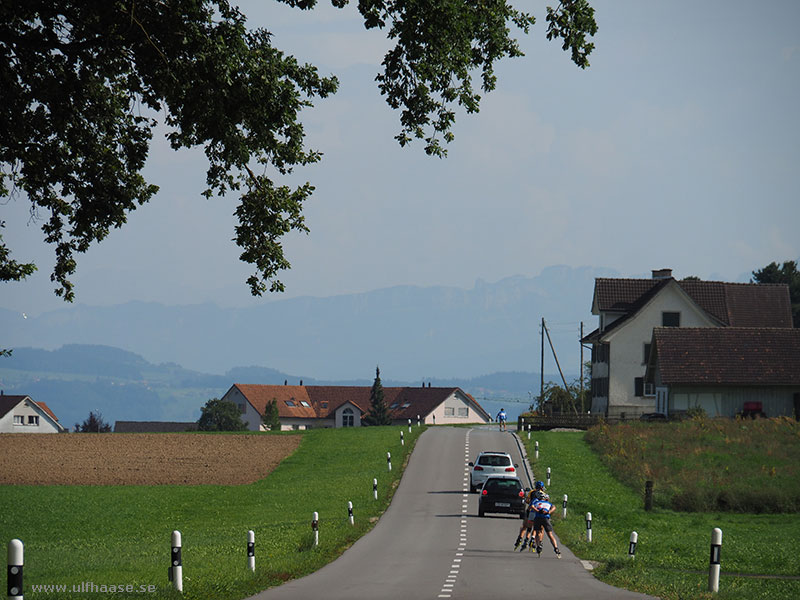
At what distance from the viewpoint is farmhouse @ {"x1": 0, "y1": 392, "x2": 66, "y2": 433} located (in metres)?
154

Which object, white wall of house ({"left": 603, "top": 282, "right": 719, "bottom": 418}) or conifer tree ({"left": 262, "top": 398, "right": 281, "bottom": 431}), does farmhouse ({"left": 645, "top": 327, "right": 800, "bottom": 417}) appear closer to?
white wall of house ({"left": 603, "top": 282, "right": 719, "bottom": 418})

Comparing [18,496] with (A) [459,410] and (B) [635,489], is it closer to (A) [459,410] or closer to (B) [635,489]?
(B) [635,489]

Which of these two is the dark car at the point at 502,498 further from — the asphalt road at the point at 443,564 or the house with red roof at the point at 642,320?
the house with red roof at the point at 642,320

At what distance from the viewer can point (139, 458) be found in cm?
6556

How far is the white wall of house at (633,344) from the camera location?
8144 centimetres

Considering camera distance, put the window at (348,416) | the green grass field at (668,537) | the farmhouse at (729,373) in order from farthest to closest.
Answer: the window at (348,416)
the farmhouse at (729,373)
the green grass field at (668,537)

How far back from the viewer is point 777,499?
45656 mm

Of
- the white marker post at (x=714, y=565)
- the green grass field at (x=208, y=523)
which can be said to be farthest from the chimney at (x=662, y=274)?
the white marker post at (x=714, y=565)

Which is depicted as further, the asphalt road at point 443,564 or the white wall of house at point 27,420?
the white wall of house at point 27,420

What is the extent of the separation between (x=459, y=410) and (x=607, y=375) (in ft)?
350

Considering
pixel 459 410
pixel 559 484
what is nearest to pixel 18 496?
pixel 559 484

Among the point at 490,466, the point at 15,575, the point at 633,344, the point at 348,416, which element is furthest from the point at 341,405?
the point at 15,575

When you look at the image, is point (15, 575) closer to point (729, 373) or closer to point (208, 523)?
point (208, 523)

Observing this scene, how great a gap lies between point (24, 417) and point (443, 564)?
470 feet
